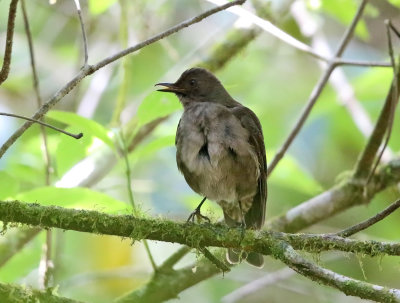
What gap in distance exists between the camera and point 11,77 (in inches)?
289

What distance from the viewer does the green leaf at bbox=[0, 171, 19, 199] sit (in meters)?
3.20

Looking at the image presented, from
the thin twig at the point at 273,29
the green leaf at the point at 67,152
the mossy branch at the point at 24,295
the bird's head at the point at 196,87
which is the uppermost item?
the bird's head at the point at 196,87

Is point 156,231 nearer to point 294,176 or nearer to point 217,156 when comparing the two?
point 217,156

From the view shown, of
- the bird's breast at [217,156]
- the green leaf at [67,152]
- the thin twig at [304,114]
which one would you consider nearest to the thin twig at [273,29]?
the thin twig at [304,114]

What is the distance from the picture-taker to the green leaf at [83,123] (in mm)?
3361

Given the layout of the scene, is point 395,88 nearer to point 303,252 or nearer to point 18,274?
point 303,252

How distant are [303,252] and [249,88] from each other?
14.4 ft

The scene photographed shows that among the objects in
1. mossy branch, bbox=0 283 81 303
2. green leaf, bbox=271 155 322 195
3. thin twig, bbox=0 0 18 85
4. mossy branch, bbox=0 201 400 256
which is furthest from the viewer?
green leaf, bbox=271 155 322 195

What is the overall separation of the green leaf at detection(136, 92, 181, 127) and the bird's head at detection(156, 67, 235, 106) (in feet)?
4.59

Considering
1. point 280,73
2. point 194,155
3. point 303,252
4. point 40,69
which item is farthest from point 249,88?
point 303,252

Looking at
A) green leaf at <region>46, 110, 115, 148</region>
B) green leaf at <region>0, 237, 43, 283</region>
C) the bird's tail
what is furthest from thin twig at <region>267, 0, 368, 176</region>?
green leaf at <region>0, 237, 43, 283</region>

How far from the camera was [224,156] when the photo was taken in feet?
14.0

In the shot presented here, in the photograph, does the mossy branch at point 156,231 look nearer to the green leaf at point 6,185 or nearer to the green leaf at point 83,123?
the green leaf at point 6,185

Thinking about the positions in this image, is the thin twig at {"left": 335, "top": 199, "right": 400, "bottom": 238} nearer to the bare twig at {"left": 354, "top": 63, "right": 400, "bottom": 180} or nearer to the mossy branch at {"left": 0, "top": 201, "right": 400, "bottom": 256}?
the mossy branch at {"left": 0, "top": 201, "right": 400, "bottom": 256}
